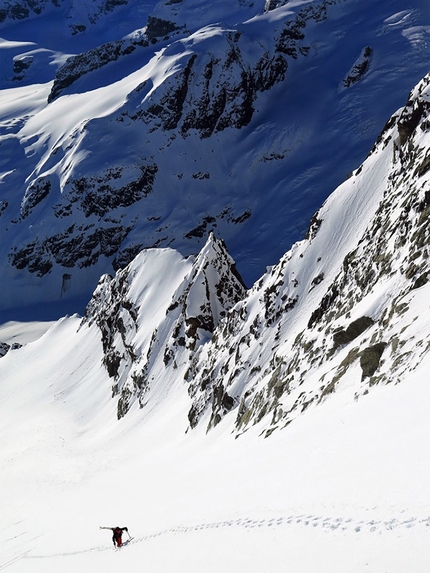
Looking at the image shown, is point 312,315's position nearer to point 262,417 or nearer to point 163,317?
point 262,417

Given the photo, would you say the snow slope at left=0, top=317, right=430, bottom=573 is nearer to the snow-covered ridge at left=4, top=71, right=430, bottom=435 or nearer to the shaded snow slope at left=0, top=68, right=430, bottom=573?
the shaded snow slope at left=0, top=68, right=430, bottom=573

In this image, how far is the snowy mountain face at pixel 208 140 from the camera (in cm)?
9706

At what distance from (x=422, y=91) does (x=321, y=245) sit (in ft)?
31.9

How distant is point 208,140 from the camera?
353ft

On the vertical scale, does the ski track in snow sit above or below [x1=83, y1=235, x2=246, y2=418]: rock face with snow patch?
above

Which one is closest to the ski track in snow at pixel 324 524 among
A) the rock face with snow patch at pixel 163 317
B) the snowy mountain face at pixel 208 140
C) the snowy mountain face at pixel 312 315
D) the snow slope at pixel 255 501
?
the snow slope at pixel 255 501

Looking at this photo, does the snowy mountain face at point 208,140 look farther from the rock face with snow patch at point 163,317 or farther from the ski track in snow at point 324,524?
the ski track in snow at point 324,524

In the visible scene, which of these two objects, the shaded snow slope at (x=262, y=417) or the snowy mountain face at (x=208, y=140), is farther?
the snowy mountain face at (x=208, y=140)

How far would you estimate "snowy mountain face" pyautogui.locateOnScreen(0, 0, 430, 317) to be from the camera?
97.1 metres

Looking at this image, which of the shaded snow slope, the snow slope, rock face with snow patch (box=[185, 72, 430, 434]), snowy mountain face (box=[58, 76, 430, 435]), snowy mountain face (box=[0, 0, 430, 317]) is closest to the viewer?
the snow slope

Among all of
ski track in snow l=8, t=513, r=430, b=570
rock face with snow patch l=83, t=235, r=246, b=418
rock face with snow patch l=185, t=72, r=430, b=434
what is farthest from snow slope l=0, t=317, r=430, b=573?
rock face with snow patch l=83, t=235, r=246, b=418

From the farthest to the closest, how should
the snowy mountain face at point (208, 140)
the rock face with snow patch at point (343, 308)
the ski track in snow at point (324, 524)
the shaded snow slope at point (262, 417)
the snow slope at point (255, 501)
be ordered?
the snowy mountain face at point (208, 140), the rock face with snow patch at point (343, 308), the shaded snow slope at point (262, 417), the snow slope at point (255, 501), the ski track in snow at point (324, 524)

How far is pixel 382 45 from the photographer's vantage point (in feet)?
335

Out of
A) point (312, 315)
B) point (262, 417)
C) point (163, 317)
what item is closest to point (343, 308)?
point (312, 315)
